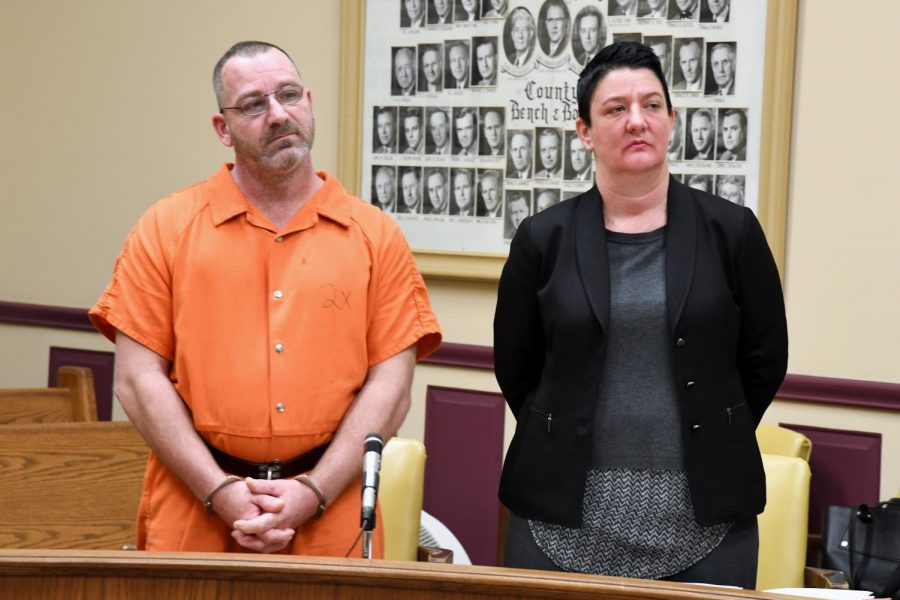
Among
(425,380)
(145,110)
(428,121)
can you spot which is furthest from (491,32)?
(145,110)

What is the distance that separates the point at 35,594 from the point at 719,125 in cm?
266

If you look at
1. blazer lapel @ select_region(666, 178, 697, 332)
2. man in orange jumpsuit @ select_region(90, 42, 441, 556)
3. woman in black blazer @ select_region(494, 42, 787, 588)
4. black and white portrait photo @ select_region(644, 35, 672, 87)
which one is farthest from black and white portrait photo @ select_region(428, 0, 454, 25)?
blazer lapel @ select_region(666, 178, 697, 332)

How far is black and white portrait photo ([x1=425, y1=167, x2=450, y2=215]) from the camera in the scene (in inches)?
168

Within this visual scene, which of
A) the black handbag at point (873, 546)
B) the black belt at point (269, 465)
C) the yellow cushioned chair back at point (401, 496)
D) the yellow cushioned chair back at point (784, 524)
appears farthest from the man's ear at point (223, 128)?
the yellow cushioned chair back at point (784, 524)

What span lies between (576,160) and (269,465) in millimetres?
2046

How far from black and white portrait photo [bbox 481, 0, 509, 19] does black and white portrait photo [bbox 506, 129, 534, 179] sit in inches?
15.6

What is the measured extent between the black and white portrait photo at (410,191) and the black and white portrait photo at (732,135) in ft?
3.59

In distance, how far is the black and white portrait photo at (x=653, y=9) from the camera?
385 centimetres

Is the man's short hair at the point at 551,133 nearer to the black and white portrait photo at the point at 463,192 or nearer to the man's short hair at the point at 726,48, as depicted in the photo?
the black and white portrait photo at the point at 463,192

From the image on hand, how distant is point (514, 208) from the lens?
4148mm

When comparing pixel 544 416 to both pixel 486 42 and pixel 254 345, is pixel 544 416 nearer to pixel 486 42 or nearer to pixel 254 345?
pixel 254 345

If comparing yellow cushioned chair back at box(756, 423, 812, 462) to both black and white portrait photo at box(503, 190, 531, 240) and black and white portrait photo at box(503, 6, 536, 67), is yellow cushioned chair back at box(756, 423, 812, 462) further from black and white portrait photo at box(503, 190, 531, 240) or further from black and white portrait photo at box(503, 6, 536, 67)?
black and white portrait photo at box(503, 6, 536, 67)

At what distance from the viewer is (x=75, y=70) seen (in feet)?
16.8

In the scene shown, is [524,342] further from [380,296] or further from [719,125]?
[719,125]
